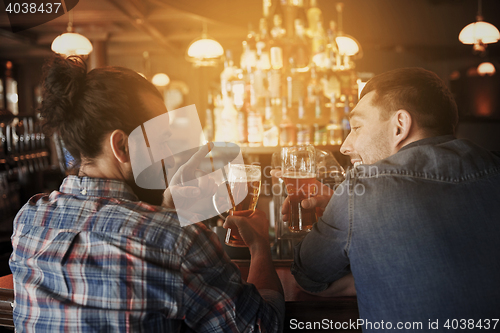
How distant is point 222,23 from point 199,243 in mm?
5284

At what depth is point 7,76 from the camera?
794 cm

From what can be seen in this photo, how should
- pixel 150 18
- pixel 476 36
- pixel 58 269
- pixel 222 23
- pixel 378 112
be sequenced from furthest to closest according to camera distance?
pixel 222 23
pixel 150 18
pixel 476 36
pixel 378 112
pixel 58 269

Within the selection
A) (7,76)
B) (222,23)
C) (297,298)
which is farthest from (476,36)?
(7,76)

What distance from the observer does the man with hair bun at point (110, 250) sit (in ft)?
2.39

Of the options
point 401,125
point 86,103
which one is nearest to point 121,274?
point 86,103

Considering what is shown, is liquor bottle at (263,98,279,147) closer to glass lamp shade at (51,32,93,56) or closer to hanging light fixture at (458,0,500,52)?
glass lamp shade at (51,32,93,56)

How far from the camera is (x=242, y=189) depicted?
1.17 metres

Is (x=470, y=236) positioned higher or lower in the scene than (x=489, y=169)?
lower

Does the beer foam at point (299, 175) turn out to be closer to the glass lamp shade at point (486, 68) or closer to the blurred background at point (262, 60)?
the blurred background at point (262, 60)

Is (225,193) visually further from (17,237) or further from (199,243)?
(17,237)

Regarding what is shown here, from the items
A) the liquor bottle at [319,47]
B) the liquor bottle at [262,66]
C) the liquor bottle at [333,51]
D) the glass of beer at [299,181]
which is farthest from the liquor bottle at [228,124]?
the glass of beer at [299,181]

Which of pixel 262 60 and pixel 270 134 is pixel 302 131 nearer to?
pixel 270 134

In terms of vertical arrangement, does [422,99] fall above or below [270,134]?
below

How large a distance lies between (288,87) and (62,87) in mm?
3013
